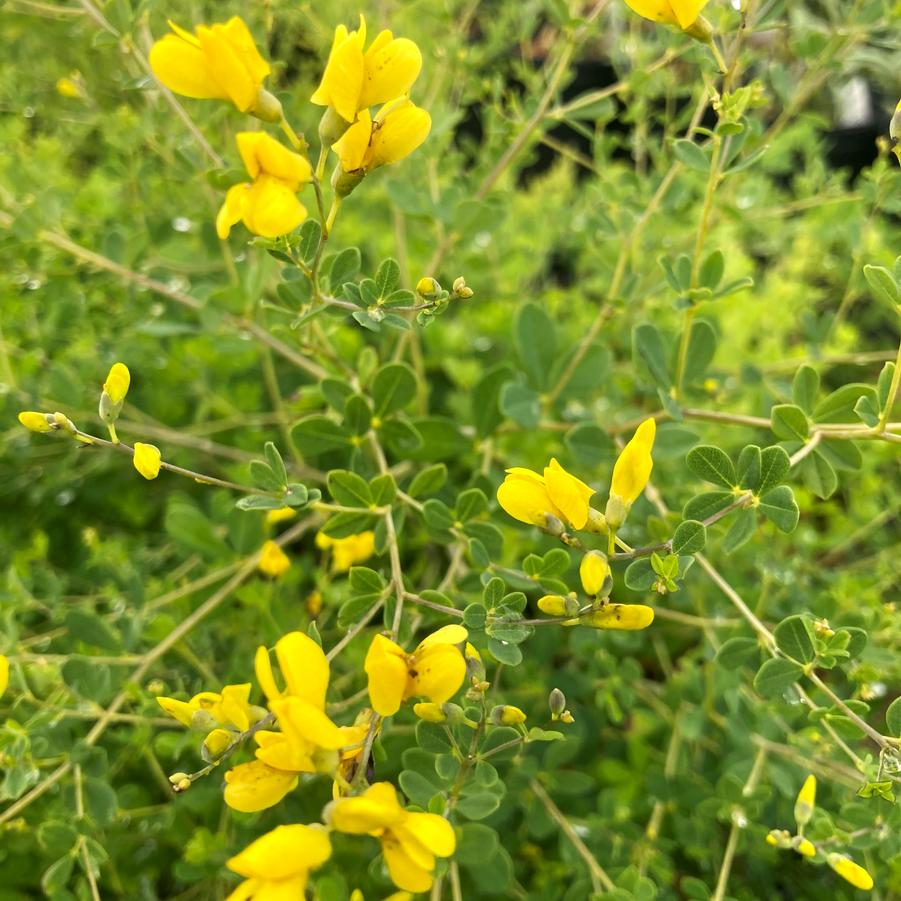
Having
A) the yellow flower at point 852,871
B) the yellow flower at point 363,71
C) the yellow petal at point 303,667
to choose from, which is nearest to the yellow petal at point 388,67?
the yellow flower at point 363,71

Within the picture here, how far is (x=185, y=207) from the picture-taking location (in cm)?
125

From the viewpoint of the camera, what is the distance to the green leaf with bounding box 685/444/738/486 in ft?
1.75

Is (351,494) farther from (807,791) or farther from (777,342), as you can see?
(777,342)

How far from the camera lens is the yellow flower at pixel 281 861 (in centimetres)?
39

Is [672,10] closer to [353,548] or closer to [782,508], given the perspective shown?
[782,508]

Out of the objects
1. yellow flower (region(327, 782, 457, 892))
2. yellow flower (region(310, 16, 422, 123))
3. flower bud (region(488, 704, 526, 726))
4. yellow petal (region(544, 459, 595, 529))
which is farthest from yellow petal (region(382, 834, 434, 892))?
yellow flower (region(310, 16, 422, 123))

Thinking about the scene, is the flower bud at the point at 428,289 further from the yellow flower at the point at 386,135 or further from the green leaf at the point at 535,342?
the green leaf at the point at 535,342

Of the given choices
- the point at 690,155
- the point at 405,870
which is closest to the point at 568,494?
the point at 405,870

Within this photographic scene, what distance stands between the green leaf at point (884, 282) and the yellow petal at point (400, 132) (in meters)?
0.30

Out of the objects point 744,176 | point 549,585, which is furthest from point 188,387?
point 744,176

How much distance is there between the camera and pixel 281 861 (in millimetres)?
391

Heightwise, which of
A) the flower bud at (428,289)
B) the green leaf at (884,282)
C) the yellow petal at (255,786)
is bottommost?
the yellow petal at (255,786)

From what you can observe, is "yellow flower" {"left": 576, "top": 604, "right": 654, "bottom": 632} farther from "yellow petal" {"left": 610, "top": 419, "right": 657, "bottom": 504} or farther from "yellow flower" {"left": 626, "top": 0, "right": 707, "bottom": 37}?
"yellow flower" {"left": 626, "top": 0, "right": 707, "bottom": 37}

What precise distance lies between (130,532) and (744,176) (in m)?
1.12
